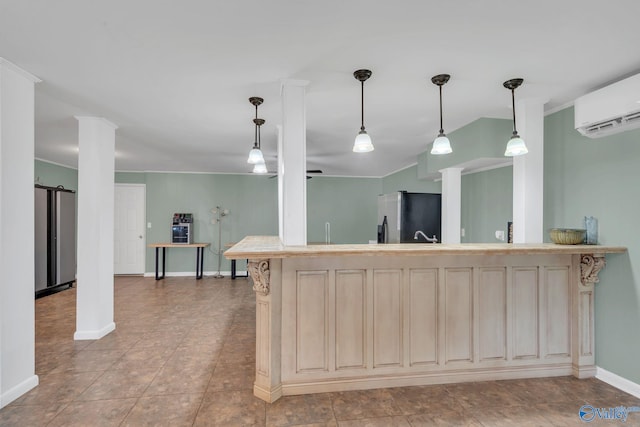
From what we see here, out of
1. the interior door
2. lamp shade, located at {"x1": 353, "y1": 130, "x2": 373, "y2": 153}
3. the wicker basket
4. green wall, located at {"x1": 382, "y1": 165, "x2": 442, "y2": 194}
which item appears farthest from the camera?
the interior door

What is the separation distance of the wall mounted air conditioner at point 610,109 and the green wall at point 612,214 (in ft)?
0.48

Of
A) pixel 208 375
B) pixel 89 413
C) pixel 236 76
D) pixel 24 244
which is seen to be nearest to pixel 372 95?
pixel 236 76

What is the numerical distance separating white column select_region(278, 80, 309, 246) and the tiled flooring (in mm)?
1133

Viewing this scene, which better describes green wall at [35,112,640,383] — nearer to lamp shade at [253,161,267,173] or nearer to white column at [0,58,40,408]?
lamp shade at [253,161,267,173]

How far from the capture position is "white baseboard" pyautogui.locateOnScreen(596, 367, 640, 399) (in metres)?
2.32

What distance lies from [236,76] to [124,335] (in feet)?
9.66

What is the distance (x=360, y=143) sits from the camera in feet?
7.89

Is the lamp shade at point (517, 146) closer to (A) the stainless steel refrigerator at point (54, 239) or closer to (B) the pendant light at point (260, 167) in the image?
(B) the pendant light at point (260, 167)

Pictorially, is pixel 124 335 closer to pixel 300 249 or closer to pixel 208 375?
pixel 208 375

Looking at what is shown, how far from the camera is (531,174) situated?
9.25ft

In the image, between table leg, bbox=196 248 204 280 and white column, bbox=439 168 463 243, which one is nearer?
white column, bbox=439 168 463 243

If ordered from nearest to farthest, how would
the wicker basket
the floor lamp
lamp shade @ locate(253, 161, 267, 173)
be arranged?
the wicker basket < lamp shade @ locate(253, 161, 267, 173) < the floor lamp

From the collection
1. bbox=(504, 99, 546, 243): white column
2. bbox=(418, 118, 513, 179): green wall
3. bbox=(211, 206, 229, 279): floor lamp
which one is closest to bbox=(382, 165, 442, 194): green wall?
bbox=(418, 118, 513, 179): green wall

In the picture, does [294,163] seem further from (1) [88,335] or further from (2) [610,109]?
(1) [88,335]
